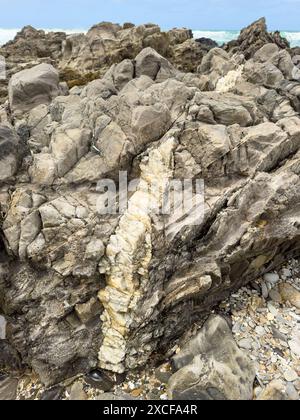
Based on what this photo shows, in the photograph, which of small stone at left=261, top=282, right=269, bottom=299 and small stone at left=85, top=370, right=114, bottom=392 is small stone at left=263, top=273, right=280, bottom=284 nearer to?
small stone at left=261, top=282, right=269, bottom=299

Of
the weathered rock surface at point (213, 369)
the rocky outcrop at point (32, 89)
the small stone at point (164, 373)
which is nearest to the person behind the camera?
the weathered rock surface at point (213, 369)

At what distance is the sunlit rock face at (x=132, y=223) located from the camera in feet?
35.6

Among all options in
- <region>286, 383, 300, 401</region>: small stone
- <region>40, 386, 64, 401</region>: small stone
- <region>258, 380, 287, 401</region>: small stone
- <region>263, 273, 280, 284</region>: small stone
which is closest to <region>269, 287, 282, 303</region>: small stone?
<region>263, 273, 280, 284</region>: small stone

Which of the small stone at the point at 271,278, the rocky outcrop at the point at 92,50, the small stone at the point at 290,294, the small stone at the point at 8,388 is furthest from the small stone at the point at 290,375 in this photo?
the rocky outcrop at the point at 92,50

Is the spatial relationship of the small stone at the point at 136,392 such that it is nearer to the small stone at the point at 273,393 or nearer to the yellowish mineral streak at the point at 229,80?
the small stone at the point at 273,393

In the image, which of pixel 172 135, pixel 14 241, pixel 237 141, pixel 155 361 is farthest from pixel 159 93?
pixel 155 361

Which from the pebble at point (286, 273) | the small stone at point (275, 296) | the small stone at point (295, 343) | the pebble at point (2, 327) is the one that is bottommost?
the small stone at point (295, 343)

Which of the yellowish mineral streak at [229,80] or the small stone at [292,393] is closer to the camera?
the small stone at [292,393]

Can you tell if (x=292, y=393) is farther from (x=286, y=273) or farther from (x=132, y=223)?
(x=132, y=223)

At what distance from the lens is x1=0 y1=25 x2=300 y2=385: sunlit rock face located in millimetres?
10859

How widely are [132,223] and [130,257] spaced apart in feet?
3.93

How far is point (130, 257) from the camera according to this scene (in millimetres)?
10586

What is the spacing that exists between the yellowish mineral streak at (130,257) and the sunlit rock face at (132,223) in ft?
0.14

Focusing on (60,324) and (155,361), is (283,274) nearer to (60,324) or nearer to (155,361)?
(155,361)
